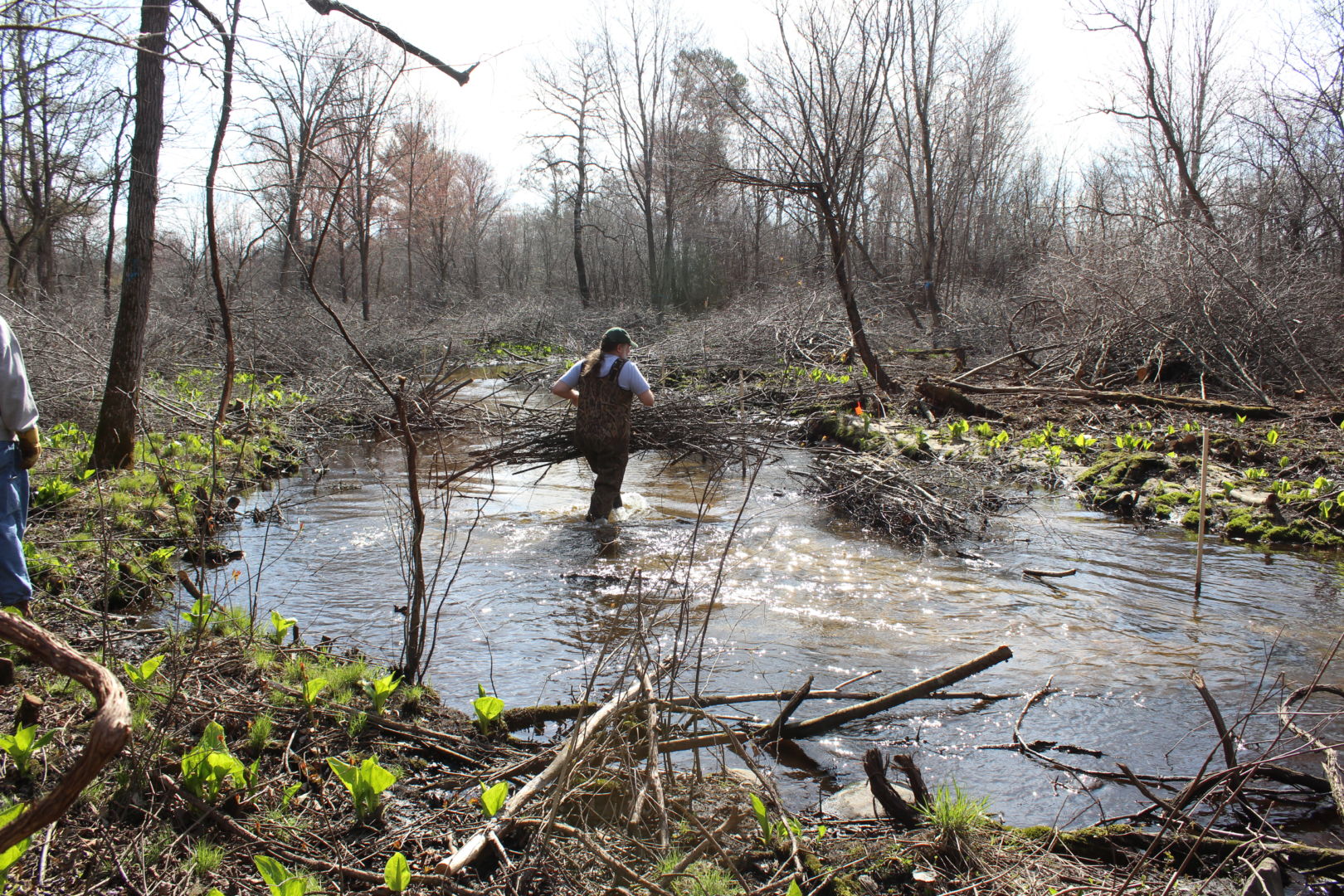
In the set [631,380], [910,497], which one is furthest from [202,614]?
[910,497]

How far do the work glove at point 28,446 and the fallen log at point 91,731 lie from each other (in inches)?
130

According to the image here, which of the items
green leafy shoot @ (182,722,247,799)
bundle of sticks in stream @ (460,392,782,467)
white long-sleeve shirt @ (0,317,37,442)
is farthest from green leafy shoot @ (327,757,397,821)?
bundle of sticks in stream @ (460,392,782,467)

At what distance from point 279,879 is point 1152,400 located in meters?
11.3

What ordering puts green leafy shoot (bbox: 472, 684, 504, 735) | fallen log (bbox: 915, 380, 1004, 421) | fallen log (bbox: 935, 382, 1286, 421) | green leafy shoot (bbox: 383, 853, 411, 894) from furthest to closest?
fallen log (bbox: 915, 380, 1004, 421)
fallen log (bbox: 935, 382, 1286, 421)
green leafy shoot (bbox: 472, 684, 504, 735)
green leafy shoot (bbox: 383, 853, 411, 894)

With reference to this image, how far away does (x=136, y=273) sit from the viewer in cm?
693

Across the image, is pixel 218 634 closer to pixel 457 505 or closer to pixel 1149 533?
pixel 457 505

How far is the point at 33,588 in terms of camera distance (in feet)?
13.5

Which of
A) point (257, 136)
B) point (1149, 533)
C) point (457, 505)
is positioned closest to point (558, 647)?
point (257, 136)

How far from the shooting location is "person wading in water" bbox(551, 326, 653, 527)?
716 cm

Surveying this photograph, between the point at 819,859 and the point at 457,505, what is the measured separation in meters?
6.63

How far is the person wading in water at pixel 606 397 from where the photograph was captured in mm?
7164

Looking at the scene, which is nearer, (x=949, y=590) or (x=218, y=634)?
(x=218, y=634)

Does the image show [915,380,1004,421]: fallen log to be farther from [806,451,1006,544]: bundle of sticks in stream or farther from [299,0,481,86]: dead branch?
[299,0,481,86]: dead branch

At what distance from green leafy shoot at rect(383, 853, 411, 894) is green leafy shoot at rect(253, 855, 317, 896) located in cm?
21
